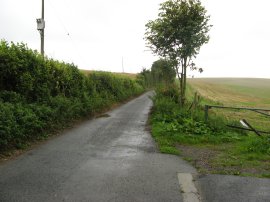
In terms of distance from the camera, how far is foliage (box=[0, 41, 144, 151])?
9234 mm

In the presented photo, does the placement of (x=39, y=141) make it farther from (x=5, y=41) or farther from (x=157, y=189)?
(x=157, y=189)

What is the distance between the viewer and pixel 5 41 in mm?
10984

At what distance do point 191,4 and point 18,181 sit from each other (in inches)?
550

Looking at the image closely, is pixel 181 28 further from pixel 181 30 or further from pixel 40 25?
pixel 40 25

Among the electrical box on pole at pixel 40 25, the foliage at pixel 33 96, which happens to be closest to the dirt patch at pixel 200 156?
the foliage at pixel 33 96

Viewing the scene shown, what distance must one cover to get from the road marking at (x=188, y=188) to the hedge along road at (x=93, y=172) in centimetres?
13

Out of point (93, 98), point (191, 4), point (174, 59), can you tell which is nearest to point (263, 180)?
point (174, 59)

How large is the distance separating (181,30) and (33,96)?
8.63 metres

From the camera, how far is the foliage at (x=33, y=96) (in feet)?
30.3

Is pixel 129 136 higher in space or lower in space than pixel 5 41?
lower

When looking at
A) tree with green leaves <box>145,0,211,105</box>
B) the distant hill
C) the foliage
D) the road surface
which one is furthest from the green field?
the road surface

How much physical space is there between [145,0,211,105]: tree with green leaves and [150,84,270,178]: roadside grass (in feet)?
12.5

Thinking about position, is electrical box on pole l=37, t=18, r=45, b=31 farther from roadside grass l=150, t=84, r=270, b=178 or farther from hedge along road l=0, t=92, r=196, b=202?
hedge along road l=0, t=92, r=196, b=202

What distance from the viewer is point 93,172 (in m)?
7.10
